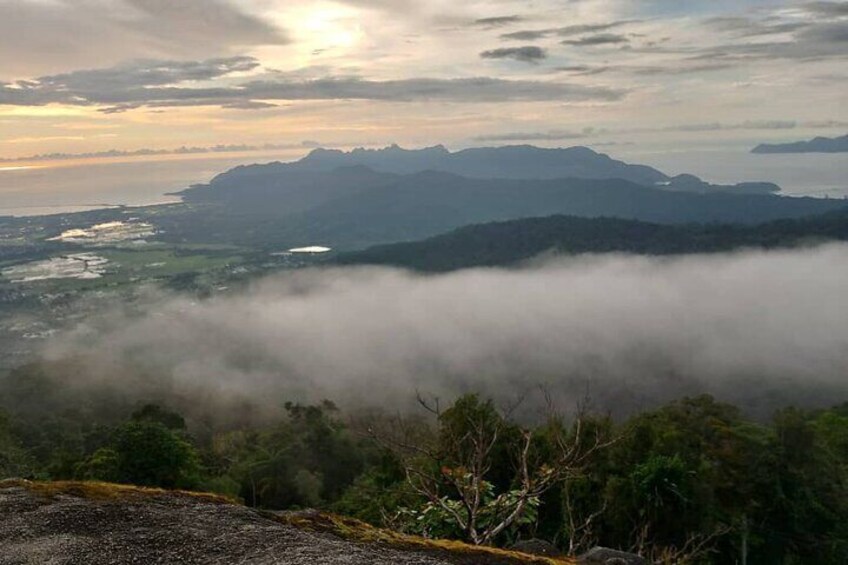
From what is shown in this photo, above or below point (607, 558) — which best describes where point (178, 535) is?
above

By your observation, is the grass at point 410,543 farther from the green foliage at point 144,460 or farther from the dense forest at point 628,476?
the green foliage at point 144,460

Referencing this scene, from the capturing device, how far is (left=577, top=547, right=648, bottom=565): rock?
37.9 feet

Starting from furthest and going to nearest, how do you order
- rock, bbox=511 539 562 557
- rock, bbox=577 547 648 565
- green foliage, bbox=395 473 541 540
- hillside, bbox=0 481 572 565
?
green foliage, bbox=395 473 541 540
rock, bbox=511 539 562 557
rock, bbox=577 547 648 565
hillside, bbox=0 481 572 565

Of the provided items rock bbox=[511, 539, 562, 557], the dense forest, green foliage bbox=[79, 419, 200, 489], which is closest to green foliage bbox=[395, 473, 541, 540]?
rock bbox=[511, 539, 562, 557]

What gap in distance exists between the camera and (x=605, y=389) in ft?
410

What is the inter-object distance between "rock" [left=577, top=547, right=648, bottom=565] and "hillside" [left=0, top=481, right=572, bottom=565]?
0.69m

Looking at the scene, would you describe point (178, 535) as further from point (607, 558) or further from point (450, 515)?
point (607, 558)

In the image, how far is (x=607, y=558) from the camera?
11859mm

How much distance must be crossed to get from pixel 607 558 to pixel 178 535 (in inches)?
303

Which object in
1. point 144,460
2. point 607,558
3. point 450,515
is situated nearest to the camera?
point 607,558

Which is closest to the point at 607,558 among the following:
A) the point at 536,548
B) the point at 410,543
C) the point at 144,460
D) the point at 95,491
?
the point at 536,548

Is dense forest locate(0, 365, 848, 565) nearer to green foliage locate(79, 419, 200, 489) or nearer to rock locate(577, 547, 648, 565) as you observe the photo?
green foliage locate(79, 419, 200, 489)

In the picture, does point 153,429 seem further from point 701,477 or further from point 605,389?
point 605,389

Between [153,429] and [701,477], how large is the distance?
→ 93.6 feet
